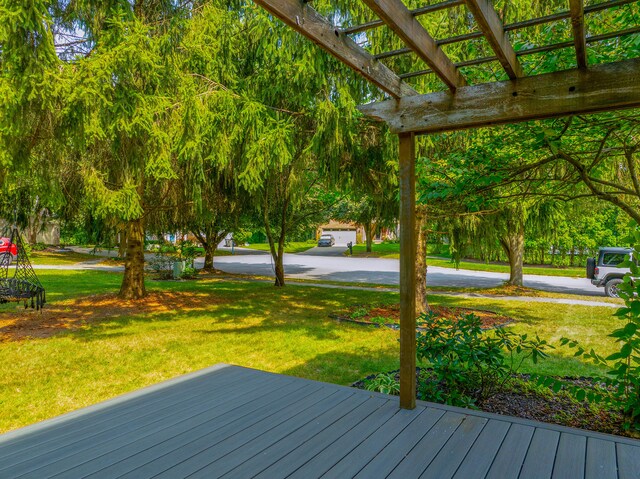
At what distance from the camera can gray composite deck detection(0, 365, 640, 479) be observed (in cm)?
221

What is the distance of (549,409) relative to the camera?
3.52 m

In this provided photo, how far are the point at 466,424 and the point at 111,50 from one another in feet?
18.2

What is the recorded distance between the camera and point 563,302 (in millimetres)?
10039

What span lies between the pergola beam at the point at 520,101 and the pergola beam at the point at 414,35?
174 mm

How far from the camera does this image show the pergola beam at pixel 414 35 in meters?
1.76

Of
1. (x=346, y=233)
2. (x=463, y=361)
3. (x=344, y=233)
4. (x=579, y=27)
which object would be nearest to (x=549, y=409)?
(x=463, y=361)

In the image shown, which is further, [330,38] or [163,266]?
[163,266]

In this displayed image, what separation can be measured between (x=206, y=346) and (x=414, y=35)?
520cm

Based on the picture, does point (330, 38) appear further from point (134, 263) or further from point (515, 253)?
point (515, 253)

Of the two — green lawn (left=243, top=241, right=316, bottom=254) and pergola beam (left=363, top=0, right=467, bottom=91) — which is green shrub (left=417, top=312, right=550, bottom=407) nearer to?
pergola beam (left=363, top=0, right=467, bottom=91)

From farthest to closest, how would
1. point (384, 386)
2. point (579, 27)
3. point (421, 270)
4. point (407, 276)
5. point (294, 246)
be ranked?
point (294, 246) < point (421, 270) < point (384, 386) < point (407, 276) < point (579, 27)

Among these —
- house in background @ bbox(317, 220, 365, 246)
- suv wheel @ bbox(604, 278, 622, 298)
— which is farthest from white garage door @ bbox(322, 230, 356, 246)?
suv wheel @ bbox(604, 278, 622, 298)

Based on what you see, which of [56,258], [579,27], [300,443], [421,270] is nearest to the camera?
[579,27]

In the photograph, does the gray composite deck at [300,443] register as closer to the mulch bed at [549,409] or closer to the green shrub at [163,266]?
the mulch bed at [549,409]
